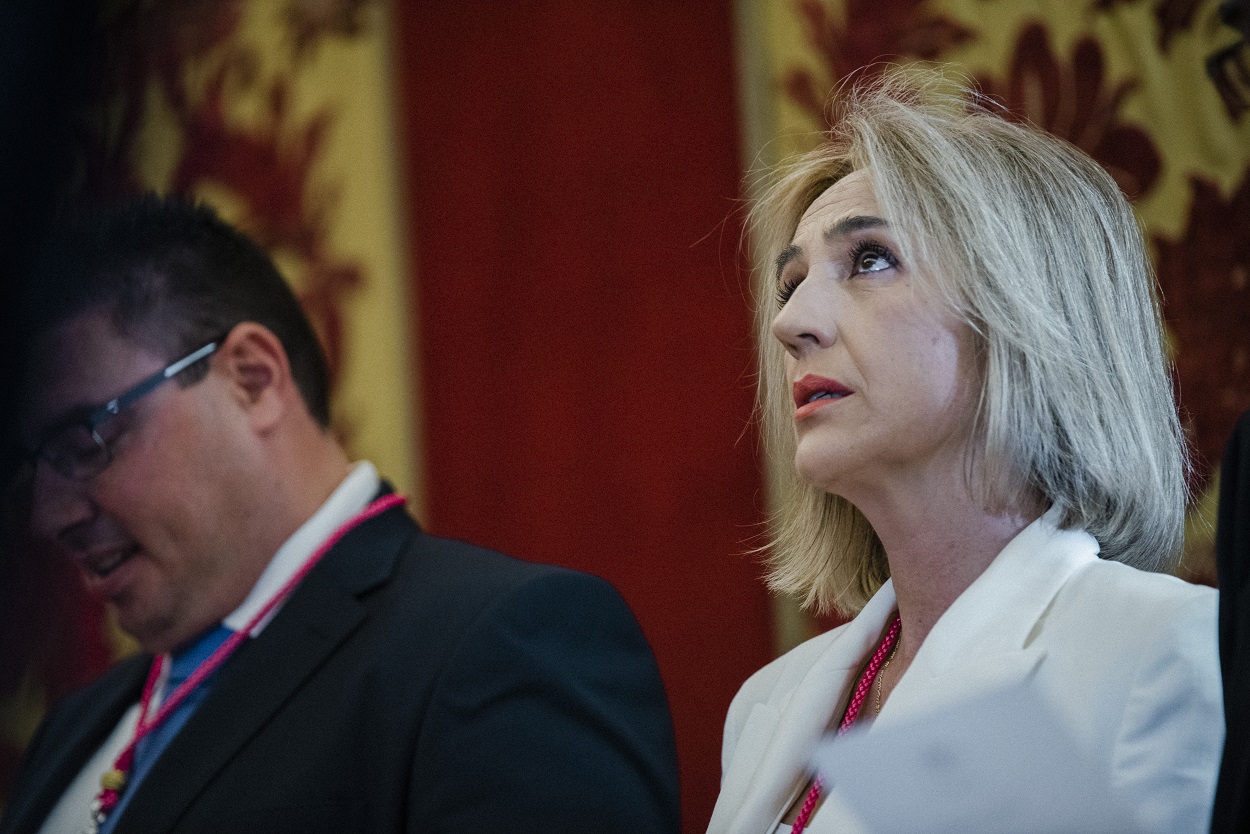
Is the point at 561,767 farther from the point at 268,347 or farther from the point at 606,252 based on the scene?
the point at 606,252

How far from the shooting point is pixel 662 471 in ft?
9.58

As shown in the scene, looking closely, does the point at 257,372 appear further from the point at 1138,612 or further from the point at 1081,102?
the point at 1081,102

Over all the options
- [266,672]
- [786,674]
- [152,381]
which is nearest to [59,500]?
[152,381]

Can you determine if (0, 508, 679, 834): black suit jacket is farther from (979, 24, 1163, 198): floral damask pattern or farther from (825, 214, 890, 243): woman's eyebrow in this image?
(979, 24, 1163, 198): floral damask pattern

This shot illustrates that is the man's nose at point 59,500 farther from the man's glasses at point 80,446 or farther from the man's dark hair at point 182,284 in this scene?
the man's dark hair at point 182,284

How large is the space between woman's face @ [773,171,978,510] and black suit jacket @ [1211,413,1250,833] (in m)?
0.51

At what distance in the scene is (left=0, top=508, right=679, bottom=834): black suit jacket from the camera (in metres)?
1.60

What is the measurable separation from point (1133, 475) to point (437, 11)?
2235 millimetres

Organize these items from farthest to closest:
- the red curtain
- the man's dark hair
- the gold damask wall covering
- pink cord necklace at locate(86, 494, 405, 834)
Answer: the red curtain
the gold damask wall covering
the man's dark hair
pink cord necklace at locate(86, 494, 405, 834)

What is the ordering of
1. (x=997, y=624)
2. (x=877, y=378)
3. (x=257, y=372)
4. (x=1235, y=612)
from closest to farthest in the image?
1. (x=1235, y=612)
2. (x=997, y=624)
3. (x=877, y=378)
4. (x=257, y=372)

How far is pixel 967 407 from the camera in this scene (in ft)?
4.99

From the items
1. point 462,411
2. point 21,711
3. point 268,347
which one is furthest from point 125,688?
point 21,711

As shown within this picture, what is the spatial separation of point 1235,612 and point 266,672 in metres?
1.23

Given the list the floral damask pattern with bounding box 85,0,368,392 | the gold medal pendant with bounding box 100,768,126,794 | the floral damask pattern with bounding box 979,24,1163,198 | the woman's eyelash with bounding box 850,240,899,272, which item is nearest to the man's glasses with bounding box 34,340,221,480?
the gold medal pendant with bounding box 100,768,126,794
